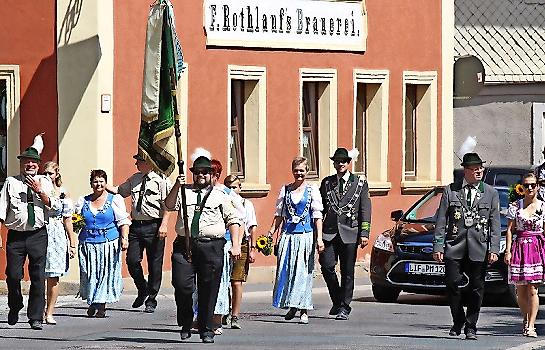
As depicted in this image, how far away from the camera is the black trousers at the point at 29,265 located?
64.2 ft

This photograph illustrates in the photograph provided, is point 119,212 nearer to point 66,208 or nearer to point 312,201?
point 66,208

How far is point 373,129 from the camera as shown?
97.3 feet

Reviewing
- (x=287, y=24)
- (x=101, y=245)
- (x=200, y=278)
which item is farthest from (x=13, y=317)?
(x=287, y=24)

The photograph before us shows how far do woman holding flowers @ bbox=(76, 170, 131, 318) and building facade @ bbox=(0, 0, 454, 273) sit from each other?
3810 millimetres

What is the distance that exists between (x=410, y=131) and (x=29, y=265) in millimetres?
12277

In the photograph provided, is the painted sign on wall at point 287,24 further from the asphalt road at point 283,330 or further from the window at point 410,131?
the asphalt road at point 283,330

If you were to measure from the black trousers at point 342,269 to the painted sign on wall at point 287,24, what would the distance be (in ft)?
18.9

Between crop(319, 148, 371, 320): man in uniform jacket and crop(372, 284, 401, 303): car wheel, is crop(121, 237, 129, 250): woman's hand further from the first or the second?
crop(372, 284, 401, 303): car wheel

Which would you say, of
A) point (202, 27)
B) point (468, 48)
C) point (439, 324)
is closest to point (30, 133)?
point (202, 27)

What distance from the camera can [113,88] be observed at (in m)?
25.0

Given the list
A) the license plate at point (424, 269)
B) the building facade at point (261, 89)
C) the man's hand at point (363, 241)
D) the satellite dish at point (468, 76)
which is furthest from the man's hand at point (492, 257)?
the satellite dish at point (468, 76)

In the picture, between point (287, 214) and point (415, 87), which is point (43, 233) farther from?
point (415, 87)

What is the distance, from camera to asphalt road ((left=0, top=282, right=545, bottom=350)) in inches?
706

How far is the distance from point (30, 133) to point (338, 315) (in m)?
5.94
